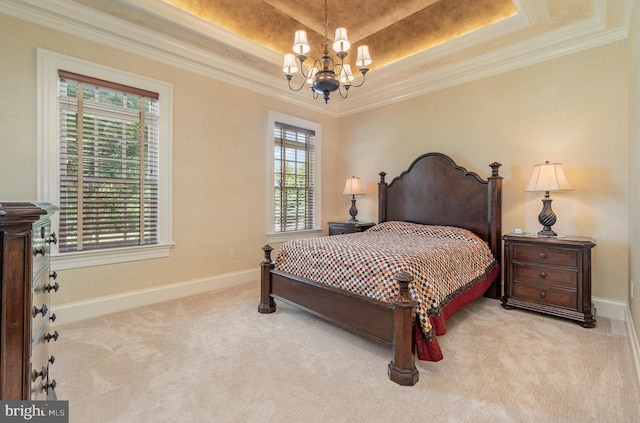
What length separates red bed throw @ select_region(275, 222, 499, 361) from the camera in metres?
2.02

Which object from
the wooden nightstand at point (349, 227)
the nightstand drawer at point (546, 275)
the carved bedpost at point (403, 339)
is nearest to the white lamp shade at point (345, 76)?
the carved bedpost at point (403, 339)

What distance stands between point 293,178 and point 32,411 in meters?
3.89

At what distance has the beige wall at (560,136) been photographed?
9.25 ft

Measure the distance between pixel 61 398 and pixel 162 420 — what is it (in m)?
0.66

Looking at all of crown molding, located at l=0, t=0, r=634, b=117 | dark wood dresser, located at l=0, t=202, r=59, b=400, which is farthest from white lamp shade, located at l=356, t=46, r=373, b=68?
dark wood dresser, located at l=0, t=202, r=59, b=400

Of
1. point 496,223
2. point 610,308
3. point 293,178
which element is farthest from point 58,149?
point 610,308

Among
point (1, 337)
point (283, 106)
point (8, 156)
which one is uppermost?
point (283, 106)

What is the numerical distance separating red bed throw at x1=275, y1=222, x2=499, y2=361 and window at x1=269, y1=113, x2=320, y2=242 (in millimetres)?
1615

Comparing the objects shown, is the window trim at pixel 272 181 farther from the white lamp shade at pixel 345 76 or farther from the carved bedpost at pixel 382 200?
the white lamp shade at pixel 345 76

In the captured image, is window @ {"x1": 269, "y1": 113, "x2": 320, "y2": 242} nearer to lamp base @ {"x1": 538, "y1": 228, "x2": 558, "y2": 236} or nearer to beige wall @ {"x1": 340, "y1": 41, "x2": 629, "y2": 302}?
beige wall @ {"x1": 340, "y1": 41, "x2": 629, "y2": 302}

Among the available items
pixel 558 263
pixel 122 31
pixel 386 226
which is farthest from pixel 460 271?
pixel 122 31

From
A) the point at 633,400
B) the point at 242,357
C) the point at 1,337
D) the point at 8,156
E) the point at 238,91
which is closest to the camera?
the point at 1,337

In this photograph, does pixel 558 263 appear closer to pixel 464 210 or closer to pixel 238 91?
pixel 464 210

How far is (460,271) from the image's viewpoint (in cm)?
261
